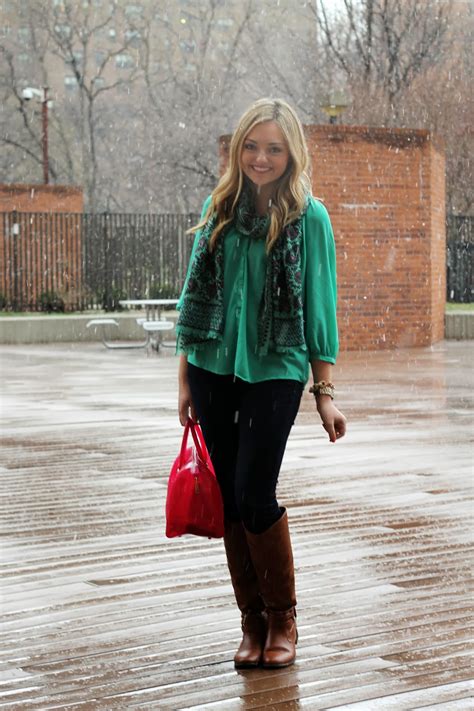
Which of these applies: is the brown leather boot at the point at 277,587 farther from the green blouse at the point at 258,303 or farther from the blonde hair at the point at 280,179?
the blonde hair at the point at 280,179

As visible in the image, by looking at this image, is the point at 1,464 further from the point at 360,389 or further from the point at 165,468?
the point at 360,389

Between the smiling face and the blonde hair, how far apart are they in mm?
15

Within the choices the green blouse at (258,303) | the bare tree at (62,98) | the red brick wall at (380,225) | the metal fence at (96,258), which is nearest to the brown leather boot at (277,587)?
the green blouse at (258,303)

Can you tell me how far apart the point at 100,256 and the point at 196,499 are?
71.7 feet

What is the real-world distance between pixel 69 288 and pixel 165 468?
58.0 ft

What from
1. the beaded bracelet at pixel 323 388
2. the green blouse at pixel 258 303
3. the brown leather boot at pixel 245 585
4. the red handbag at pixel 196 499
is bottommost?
the brown leather boot at pixel 245 585

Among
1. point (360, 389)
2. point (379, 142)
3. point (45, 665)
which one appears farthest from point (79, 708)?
point (379, 142)

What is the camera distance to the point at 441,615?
4797mm

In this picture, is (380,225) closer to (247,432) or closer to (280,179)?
(280,179)

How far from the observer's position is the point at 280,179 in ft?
13.8

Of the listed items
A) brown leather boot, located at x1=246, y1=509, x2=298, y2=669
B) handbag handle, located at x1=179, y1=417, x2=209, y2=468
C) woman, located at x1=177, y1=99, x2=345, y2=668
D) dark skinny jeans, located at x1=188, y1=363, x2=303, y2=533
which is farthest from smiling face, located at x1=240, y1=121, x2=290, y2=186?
brown leather boot, located at x1=246, y1=509, x2=298, y2=669

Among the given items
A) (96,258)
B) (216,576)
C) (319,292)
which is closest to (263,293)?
(319,292)

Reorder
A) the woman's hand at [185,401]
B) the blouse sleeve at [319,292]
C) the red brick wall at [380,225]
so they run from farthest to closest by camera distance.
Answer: the red brick wall at [380,225] → the woman's hand at [185,401] → the blouse sleeve at [319,292]

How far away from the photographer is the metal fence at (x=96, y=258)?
84.1 ft
